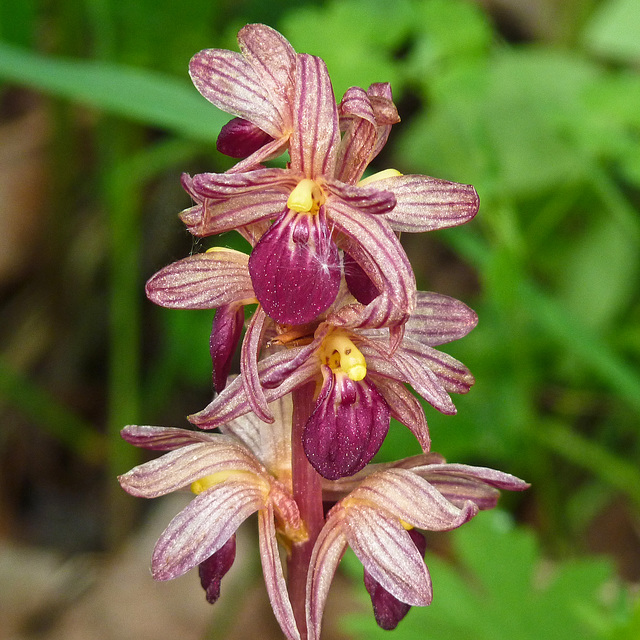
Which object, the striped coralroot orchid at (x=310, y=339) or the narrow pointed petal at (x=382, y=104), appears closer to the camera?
the striped coralroot orchid at (x=310, y=339)

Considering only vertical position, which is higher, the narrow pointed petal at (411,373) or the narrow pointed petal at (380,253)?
the narrow pointed petal at (380,253)

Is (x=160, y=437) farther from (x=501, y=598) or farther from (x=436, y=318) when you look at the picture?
(x=501, y=598)

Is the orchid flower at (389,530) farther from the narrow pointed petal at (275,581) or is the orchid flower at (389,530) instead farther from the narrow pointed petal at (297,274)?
the narrow pointed petal at (297,274)

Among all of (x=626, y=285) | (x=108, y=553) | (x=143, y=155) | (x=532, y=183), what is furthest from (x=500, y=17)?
(x=108, y=553)

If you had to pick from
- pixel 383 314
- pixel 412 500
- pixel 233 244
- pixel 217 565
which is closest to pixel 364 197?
pixel 383 314

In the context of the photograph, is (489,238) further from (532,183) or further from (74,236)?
(74,236)

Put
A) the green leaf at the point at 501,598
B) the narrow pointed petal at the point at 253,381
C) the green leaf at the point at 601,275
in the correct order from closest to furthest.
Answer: the narrow pointed petal at the point at 253,381 < the green leaf at the point at 501,598 < the green leaf at the point at 601,275

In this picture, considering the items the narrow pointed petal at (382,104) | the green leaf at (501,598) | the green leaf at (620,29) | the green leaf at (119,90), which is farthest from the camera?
the green leaf at (620,29)

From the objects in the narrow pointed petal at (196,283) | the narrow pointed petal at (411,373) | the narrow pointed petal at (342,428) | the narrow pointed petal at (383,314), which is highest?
the narrow pointed petal at (383,314)


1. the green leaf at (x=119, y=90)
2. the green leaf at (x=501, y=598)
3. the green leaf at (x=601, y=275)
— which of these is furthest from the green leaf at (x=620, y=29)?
the green leaf at (x=501, y=598)
